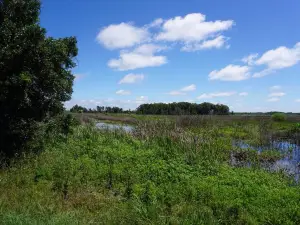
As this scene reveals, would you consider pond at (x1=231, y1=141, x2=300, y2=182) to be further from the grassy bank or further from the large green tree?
the large green tree

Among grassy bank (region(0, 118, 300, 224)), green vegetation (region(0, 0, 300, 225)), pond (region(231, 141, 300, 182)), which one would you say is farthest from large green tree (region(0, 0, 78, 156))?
pond (region(231, 141, 300, 182))

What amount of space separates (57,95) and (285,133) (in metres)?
18.5

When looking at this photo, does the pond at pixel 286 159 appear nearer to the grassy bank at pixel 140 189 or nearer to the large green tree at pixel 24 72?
the grassy bank at pixel 140 189

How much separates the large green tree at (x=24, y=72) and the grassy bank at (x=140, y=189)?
1060mm

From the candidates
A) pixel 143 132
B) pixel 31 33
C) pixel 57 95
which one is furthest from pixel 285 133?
pixel 31 33

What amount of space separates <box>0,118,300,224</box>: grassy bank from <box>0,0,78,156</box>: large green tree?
3.48 ft

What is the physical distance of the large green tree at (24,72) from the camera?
9.62 m

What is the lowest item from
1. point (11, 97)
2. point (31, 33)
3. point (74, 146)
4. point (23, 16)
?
point (74, 146)

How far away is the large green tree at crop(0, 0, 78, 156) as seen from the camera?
31.6 ft

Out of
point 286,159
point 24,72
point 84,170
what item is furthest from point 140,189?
point 286,159

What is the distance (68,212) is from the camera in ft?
21.4

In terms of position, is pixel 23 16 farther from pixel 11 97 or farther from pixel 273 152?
pixel 273 152

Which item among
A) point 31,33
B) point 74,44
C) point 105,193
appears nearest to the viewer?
point 105,193

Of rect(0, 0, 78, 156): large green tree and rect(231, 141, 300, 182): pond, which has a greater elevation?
rect(0, 0, 78, 156): large green tree
